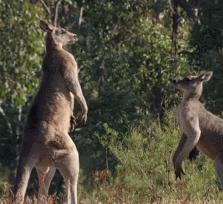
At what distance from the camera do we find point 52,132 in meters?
10.1

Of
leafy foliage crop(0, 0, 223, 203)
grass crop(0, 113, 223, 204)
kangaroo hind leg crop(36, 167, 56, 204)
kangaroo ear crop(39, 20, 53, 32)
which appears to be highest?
kangaroo ear crop(39, 20, 53, 32)

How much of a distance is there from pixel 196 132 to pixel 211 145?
27 cm

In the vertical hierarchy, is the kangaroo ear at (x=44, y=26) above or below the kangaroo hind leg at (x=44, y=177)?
above

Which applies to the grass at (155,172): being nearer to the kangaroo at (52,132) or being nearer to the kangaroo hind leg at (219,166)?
the kangaroo hind leg at (219,166)

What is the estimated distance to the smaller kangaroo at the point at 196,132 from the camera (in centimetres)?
1163

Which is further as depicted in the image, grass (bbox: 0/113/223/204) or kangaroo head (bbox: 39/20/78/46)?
grass (bbox: 0/113/223/204)

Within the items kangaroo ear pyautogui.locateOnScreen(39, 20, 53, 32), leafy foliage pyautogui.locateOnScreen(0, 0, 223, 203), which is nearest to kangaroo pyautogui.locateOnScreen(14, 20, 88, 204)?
kangaroo ear pyautogui.locateOnScreen(39, 20, 53, 32)

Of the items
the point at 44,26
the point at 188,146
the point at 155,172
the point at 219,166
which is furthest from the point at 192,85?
the point at 155,172

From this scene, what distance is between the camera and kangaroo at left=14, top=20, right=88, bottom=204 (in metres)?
10.0

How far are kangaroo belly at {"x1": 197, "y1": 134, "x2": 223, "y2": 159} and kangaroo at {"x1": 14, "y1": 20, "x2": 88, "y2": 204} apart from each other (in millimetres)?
1776

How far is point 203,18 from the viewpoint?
899 inches

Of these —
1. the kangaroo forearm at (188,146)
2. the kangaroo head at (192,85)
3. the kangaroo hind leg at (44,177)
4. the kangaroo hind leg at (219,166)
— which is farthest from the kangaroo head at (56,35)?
the kangaroo hind leg at (219,166)

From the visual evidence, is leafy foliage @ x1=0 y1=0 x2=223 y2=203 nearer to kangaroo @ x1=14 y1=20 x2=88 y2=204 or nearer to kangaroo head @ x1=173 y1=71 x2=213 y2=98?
kangaroo head @ x1=173 y1=71 x2=213 y2=98

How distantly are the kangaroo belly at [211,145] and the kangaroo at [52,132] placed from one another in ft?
5.83
